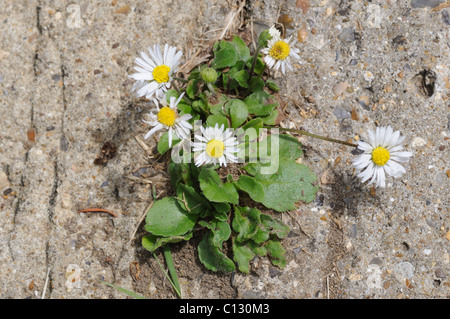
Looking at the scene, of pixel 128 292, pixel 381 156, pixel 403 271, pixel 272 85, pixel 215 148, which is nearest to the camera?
pixel 215 148

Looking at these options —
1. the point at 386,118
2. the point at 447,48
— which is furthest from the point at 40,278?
the point at 447,48

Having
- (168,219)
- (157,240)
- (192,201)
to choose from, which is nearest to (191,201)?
(192,201)

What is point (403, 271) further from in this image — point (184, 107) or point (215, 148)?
point (184, 107)

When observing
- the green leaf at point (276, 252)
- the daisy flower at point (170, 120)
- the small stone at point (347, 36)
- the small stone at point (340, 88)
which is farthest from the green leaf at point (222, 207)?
the small stone at point (347, 36)

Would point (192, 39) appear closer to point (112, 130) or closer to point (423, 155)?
point (112, 130)

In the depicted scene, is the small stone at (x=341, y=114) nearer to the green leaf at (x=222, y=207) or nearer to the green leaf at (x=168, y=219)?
the green leaf at (x=222, y=207)

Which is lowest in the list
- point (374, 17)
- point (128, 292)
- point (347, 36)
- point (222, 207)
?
point (128, 292)

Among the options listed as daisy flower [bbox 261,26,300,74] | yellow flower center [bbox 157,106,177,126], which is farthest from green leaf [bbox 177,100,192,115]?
daisy flower [bbox 261,26,300,74]
